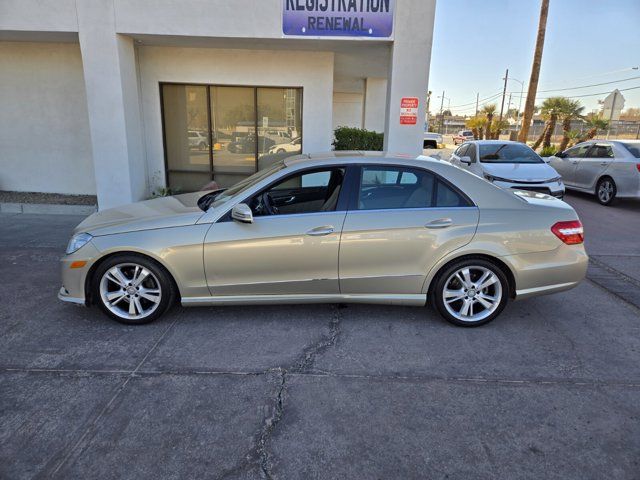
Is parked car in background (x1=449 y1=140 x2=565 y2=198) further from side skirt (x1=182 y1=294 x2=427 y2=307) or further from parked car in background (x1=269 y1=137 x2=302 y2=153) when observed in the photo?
side skirt (x1=182 y1=294 x2=427 y2=307)

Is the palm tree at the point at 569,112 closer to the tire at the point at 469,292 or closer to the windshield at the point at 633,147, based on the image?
the windshield at the point at 633,147

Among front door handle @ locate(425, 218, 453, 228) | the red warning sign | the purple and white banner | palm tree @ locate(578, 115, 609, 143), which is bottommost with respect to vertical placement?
front door handle @ locate(425, 218, 453, 228)

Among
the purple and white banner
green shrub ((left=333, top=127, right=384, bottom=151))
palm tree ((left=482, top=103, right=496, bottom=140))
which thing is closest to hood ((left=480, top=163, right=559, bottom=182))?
green shrub ((left=333, top=127, right=384, bottom=151))

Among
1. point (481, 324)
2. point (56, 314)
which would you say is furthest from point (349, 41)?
point (56, 314)

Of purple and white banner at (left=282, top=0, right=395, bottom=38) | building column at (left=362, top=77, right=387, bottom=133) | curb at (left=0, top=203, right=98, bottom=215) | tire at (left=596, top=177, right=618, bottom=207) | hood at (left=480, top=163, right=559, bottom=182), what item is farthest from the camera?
building column at (left=362, top=77, right=387, bottom=133)

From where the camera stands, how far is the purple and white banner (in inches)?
288

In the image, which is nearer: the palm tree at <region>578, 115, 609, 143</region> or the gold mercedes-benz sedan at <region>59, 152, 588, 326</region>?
the gold mercedes-benz sedan at <region>59, 152, 588, 326</region>

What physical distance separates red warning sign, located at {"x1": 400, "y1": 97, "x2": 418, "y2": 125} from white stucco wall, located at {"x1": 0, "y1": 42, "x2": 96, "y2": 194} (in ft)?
21.6

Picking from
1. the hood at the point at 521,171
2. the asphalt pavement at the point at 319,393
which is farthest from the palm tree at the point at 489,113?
the asphalt pavement at the point at 319,393

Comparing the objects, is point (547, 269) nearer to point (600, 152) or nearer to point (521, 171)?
point (521, 171)

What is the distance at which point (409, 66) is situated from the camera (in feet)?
25.0

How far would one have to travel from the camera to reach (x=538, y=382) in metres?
3.23

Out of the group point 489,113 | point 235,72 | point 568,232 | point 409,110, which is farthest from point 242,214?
point 489,113

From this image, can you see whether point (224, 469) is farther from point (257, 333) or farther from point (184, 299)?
point (184, 299)
